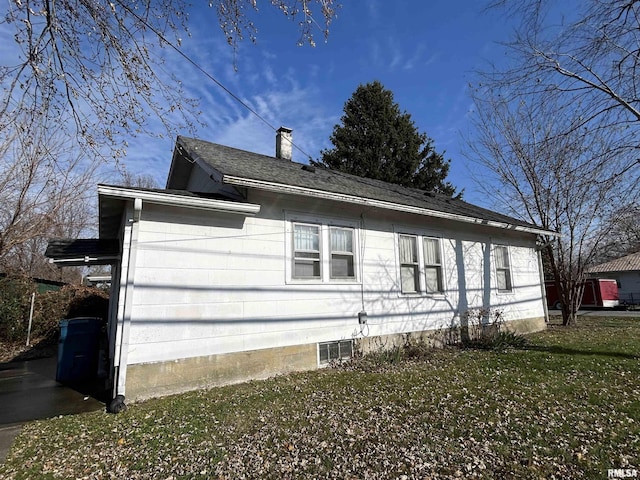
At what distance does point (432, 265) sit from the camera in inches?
366

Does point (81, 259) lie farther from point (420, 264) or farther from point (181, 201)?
point (420, 264)

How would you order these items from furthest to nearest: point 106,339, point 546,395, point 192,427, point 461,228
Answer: point 461,228 < point 106,339 < point 546,395 < point 192,427

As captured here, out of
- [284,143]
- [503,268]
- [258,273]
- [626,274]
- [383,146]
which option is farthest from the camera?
[626,274]

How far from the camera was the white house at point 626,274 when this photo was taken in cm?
3194

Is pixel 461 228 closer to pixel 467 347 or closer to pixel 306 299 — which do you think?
pixel 467 347

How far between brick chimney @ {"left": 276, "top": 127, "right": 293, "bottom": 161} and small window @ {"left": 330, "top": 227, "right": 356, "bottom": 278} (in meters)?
4.75

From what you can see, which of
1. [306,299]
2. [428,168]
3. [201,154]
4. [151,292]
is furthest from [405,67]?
[428,168]

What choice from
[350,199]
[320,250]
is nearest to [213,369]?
[320,250]

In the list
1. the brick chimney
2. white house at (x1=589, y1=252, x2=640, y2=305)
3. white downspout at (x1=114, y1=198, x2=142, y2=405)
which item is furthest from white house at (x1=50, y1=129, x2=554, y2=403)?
white house at (x1=589, y1=252, x2=640, y2=305)

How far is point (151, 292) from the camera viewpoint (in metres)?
5.40

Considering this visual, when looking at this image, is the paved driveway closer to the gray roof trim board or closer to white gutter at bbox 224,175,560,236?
white gutter at bbox 224,175,560,236

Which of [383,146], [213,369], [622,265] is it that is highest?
[383,146]

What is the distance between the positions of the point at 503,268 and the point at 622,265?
32.1 meters

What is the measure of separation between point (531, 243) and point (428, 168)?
47.7ft
